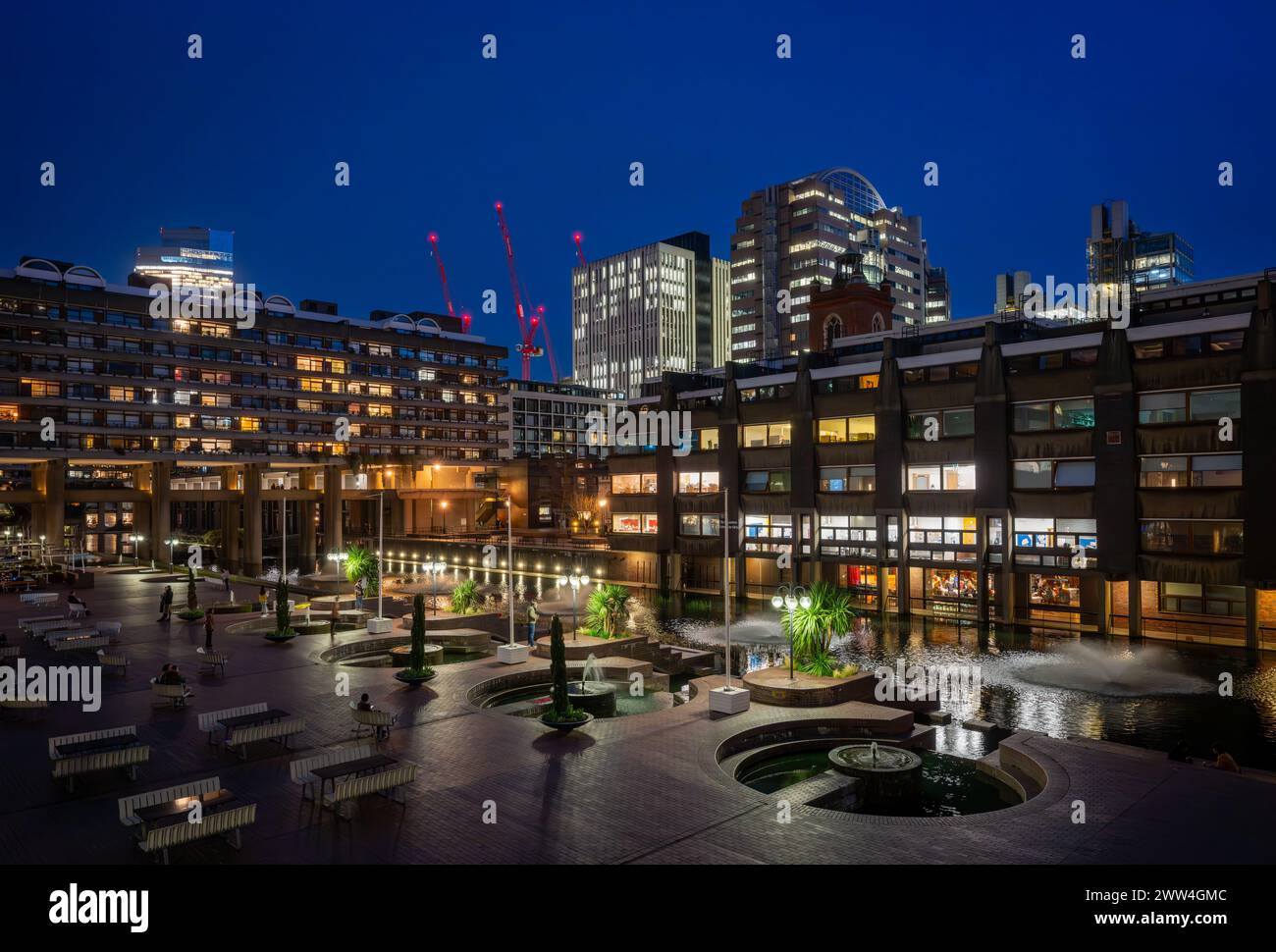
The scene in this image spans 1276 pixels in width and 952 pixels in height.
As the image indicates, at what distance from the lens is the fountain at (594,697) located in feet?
92.7

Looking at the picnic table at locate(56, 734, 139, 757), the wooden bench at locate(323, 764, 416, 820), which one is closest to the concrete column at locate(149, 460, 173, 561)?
the picnic table at locate(56, 734, 139, 757)

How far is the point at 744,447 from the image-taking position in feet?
→ 203

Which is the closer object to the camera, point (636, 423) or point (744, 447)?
point (744, 447)

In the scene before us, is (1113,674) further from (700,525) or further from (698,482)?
(698,482)

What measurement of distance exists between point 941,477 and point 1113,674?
17.5 metres

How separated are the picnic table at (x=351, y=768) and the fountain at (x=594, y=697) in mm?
9433

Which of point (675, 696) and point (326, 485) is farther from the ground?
point (326, 485)

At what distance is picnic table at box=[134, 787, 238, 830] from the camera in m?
15.0

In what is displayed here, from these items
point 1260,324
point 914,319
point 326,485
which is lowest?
point 326,485

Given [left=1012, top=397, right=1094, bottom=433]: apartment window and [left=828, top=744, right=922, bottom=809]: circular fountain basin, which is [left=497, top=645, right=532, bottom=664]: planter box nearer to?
[left=828, top=744, right=922, bottom=809]: circular fountain basin
